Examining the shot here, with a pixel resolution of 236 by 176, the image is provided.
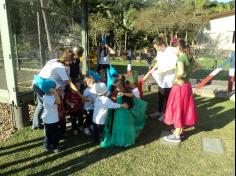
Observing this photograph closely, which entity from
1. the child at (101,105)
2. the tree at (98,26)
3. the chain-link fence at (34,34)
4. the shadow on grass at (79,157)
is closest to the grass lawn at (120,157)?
the shadow on grass at (79,157)

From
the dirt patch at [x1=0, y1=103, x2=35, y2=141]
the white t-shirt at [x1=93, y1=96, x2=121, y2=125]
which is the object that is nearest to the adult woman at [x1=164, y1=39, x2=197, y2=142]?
the white t-shirt at [x1=93, y1=96, x2=121, y2=125]

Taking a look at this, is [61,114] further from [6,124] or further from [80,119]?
[6,124]

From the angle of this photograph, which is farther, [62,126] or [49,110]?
[62,126]

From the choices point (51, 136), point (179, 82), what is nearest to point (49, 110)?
point (51, 136)

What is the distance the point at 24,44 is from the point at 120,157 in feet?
10.4

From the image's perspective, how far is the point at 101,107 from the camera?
14.9 feet

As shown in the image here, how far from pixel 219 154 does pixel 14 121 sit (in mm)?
3817

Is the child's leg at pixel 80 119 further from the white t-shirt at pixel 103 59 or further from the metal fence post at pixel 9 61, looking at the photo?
the white t-shirt at pixel 103 59

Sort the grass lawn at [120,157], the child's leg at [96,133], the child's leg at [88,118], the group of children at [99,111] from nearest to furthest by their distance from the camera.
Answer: the grass lawn at [120,157], the group of children at [99,111], the child's leg at [96,133], the child's leg at [88,118]

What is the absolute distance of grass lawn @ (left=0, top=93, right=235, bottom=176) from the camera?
400 cm

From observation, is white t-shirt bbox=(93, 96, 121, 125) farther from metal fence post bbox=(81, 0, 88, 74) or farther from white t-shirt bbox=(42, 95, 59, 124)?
metal fence post bbox=(81, 0, 88, 74)

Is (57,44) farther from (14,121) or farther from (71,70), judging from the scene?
(14,121)

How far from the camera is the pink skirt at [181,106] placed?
4.80 metres

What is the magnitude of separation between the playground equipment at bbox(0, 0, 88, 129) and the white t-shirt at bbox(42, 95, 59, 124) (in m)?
1.35
